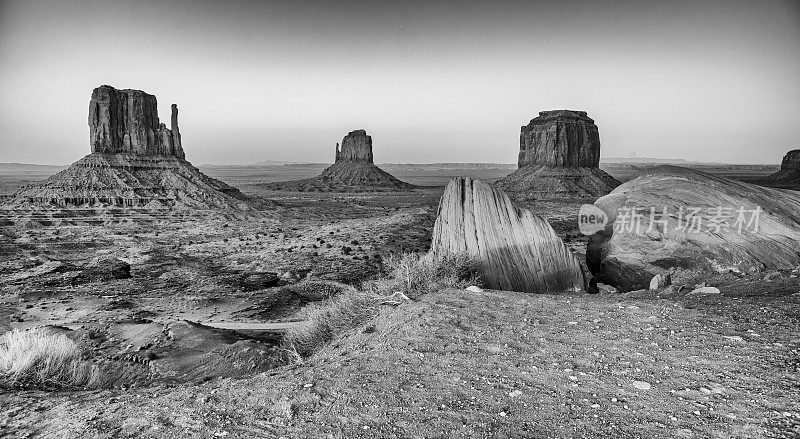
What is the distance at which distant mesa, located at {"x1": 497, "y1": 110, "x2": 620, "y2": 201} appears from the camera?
6700 centimetres

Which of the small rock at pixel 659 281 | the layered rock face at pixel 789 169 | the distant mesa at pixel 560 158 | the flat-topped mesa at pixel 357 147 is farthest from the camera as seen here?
the flat-topped mesa at pixel 357 147

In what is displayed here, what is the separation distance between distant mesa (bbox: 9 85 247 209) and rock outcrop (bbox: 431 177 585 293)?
3722 centimetres

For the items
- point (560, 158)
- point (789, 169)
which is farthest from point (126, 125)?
point (789, 169)

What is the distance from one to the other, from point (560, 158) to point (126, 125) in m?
63.1

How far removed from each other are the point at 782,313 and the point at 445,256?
580 centimetres

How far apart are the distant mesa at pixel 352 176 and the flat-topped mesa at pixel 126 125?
3046cm

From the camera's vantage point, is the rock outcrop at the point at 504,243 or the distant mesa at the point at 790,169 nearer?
the rock outcrop at the point at 504,243

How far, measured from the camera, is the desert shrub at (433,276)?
27.7 feet

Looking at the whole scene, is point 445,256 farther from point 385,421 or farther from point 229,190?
point 229,190

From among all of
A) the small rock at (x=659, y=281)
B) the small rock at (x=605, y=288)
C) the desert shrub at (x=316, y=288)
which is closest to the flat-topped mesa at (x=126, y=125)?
the desert shrub at (x=316, y=288)

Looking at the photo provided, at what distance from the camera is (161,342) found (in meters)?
9.05

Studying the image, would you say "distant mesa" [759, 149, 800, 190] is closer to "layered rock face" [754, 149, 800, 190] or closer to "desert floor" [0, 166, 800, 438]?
"layered rock face" [754, 149, 800, 190]

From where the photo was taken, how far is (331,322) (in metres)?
7.56

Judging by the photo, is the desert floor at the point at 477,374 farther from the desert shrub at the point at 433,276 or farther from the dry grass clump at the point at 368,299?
the desert shrub at the point at 433,276
